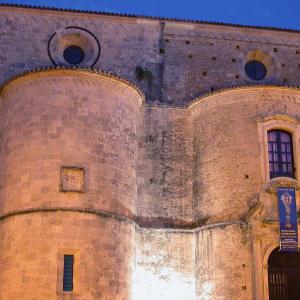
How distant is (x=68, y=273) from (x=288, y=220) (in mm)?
6765

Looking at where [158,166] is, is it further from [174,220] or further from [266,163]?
[266,163]

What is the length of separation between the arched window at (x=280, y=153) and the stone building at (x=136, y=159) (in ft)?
0.12

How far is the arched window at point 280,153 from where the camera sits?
1931 cm

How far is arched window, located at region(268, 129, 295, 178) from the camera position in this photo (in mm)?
19312

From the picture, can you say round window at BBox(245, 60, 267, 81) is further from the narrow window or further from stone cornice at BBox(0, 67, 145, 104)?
the narrow window

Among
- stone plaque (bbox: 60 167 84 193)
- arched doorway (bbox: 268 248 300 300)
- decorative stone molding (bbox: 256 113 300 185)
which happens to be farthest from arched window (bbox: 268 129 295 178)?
stone plaque (bbox: 60 167 84 193)

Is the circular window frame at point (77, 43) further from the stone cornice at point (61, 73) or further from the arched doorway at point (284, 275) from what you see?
the arched doorway at point (284, 275)

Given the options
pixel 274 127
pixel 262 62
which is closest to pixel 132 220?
pixel 274 127

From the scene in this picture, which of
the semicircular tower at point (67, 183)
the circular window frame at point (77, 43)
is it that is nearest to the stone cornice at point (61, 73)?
the semicircular tower at point (67, 183)

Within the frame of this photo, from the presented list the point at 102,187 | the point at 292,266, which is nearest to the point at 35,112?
the point at 102,187

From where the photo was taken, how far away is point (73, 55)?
2170 cm

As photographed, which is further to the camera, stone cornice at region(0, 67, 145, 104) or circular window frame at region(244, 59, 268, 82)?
circular window frame at region(244, 59, 268, 82)

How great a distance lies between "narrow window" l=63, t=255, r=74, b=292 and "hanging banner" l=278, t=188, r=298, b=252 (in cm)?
627

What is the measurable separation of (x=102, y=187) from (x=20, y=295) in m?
3.84
